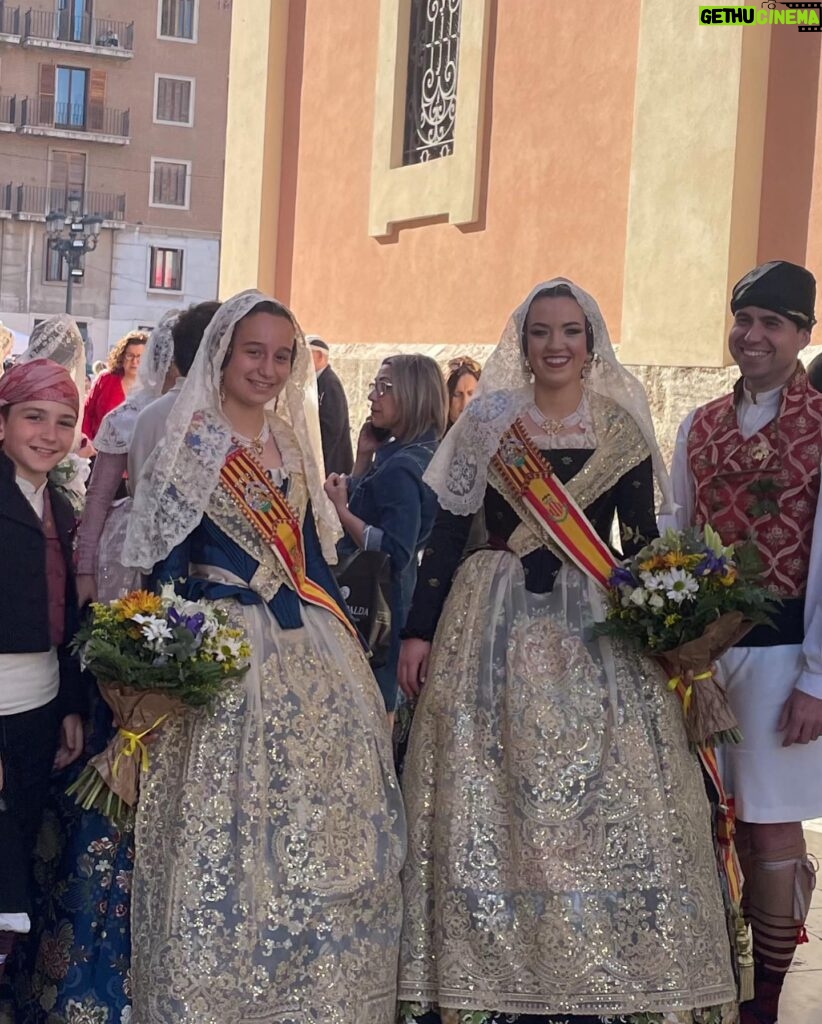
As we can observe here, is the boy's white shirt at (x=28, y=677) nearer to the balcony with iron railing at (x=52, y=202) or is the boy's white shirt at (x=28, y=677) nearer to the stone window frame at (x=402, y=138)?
the stone window frame at (x=402, y=138)

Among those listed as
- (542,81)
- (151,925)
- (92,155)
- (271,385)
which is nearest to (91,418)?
(542,81)

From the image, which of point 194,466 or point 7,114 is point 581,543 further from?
point 7,114

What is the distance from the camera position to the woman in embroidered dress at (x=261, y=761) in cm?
379

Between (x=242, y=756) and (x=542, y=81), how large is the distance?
6.57 meters

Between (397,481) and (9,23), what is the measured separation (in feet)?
134

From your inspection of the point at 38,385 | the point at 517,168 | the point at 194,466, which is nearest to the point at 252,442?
the point at 194,466

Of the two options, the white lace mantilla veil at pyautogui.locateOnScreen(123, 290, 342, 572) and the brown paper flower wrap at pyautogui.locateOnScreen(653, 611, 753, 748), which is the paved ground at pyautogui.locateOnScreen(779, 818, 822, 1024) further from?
the white lace mantilla veil at pyautogui.locateOnScreen(123, 290, 342, 572)

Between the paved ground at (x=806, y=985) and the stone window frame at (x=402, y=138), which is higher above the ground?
the stone window frame at (x=402, y=138)

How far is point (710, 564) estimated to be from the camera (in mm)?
4113

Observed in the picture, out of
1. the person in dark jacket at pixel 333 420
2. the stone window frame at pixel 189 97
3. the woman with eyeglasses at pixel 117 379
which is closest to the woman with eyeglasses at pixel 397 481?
the woman with eyeglasses at pixel 117 379

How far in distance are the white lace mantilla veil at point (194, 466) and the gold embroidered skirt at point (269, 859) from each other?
246 millimetres

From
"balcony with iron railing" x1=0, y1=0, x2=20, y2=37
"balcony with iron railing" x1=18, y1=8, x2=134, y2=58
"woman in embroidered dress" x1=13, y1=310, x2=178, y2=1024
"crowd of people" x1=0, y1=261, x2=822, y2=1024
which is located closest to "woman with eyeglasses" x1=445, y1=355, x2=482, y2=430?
"crowd of people" x1=0, y1=261, x2=822, y2=1024

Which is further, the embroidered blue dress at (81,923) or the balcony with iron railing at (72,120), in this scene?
the balcony with iron railing at (72,120)

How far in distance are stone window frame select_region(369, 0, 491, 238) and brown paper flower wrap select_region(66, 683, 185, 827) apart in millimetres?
6795
